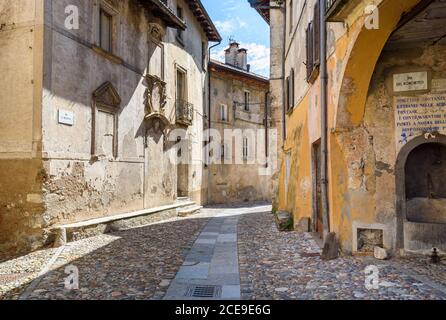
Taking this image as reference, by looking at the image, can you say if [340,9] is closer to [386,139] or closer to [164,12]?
[386,139]

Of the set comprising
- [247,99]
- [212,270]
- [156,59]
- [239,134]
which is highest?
[247,99]

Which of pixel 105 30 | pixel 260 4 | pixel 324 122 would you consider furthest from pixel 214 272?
pixel 260 4

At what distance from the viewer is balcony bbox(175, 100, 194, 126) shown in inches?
624

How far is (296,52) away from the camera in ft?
35.2

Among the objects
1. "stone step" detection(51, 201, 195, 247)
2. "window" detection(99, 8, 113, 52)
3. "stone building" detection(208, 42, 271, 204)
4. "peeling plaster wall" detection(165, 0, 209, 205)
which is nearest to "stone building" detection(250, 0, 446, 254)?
"stone step" detection(51, 201, 195, 247)

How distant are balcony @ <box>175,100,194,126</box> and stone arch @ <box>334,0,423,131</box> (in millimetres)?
10503

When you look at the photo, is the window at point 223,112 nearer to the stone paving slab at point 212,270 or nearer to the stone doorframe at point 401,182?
the stone paving slab at point 212,270

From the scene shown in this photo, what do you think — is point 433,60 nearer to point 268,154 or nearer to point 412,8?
point 412,8

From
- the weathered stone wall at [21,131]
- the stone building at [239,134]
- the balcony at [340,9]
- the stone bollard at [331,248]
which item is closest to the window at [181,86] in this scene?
the stone building at [239,134]

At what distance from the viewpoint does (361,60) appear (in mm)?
5555

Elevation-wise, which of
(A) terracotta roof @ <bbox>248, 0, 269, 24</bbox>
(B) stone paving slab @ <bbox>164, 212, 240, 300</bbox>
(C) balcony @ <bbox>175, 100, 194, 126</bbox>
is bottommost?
(B) stone paving slab @ <bbox>164, 212, 240, 300</bbox>

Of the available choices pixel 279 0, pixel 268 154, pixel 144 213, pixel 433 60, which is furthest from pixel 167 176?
pixel 268 154

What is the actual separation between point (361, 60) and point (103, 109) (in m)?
6.98

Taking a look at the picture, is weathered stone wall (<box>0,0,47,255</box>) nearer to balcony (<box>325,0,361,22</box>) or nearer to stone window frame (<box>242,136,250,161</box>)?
balcony (<box>325,0,361,22</box>)
